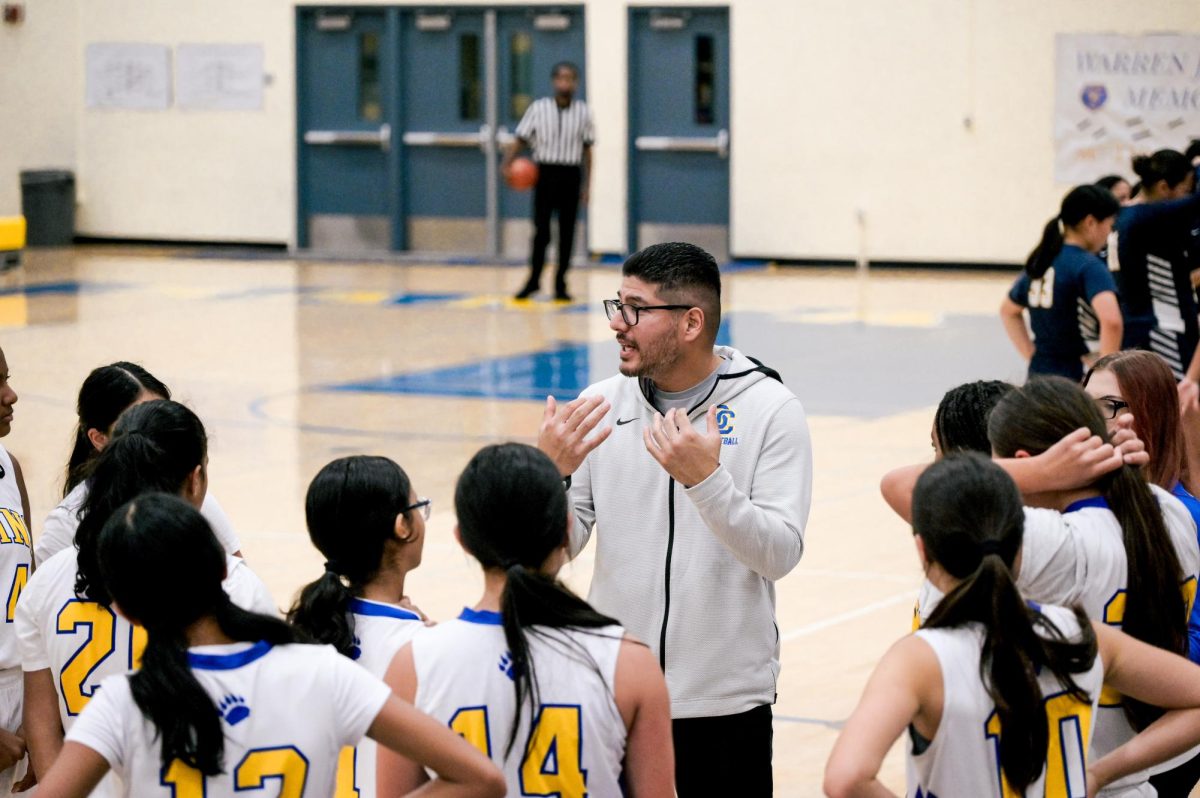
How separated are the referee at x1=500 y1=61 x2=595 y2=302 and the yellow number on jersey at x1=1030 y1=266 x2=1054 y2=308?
1014cm

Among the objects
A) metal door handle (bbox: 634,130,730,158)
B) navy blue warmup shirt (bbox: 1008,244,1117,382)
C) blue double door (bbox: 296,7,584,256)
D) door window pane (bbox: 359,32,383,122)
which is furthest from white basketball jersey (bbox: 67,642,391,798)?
door window pane (bbox: 359,32,383,122)

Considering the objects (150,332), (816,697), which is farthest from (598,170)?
(816,697)

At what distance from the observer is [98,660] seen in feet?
11.0

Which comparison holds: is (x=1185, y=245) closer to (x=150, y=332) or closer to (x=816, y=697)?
(x=816, y=697)

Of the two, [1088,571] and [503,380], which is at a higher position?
[1088,571]

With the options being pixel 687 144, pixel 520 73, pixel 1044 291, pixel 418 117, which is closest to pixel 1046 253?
pixel 1044 291

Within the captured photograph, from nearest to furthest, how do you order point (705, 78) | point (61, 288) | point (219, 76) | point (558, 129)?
point (558, 129) < point (61, 288) < point (705, 78) < point (219, 76)

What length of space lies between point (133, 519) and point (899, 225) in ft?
57.8

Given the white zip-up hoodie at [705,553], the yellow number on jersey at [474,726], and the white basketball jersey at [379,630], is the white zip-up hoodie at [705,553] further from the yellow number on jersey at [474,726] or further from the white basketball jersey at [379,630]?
the yellow number on jersey at [474,726]

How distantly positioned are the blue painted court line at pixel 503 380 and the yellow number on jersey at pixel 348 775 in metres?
8.24

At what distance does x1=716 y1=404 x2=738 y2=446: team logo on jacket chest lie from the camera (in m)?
3.75

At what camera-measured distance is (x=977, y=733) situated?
266cm

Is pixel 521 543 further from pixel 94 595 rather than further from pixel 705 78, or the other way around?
pixel 705 78

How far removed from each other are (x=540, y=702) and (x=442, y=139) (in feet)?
62.2
